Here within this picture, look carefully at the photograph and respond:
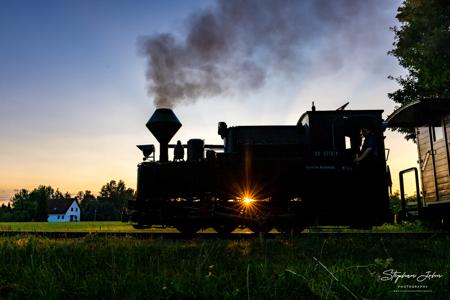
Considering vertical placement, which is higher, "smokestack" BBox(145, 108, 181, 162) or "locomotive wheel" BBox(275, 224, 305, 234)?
"smokestack" BBox(145, 108, 181, 162)

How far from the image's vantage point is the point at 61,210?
355 feet

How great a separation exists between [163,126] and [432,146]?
22.6ft

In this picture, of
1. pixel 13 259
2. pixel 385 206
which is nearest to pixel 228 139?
pixel 385 206

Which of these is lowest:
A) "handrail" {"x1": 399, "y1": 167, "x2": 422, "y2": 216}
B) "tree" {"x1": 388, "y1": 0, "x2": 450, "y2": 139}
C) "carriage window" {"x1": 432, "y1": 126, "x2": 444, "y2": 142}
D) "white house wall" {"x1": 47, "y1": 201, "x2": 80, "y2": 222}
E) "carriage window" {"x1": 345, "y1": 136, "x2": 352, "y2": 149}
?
"white house wall" {"x1": 47, "y1": 201, "x2": 80, "y2": 222}

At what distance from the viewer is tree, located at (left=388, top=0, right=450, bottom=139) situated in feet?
58.6

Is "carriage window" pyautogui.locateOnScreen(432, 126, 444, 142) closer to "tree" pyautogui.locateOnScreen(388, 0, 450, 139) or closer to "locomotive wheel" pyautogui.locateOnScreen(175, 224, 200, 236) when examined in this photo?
"locomotive wheel" pyautogui.locateOnScreen(175, 224, 200, 236)

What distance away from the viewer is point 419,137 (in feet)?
33.7

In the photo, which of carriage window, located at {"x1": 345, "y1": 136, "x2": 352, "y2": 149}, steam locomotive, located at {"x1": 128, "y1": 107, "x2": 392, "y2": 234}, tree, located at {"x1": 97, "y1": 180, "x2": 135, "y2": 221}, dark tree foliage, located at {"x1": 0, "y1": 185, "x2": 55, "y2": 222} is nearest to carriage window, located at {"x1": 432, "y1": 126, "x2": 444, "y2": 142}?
steam locomotive, located at {"x1": 128, "y1": 107, "x2": 392, "y2": 234}

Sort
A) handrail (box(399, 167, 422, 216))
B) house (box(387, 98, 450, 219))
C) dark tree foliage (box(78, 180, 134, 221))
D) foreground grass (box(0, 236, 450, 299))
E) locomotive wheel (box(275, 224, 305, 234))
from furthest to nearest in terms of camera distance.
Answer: dark tree foliage (box(78, 180, 134, 221)) → handrail (box(399, 167, 422, 216)) → house (box(387, 98, 450, 219)) → locomotive wheel (box(275, 224, 305, 234)) → foreground grass (box(0, 236, 450, 299))

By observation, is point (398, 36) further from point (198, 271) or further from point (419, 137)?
point (198, 271)

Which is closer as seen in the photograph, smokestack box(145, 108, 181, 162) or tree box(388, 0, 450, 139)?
smokestack box(145, 108, 181, 162)

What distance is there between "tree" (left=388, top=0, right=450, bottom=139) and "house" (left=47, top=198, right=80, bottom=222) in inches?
4086

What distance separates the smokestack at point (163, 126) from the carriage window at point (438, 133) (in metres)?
6.47

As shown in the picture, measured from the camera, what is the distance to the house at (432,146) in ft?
28.8
